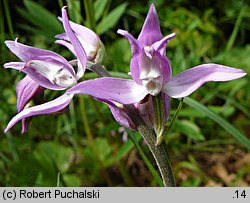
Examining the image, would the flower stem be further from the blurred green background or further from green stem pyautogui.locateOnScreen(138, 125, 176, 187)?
the blurred green background

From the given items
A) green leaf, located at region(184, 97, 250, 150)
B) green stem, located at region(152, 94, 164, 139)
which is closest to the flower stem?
green stem, located at region(152, 94, 164, 139)

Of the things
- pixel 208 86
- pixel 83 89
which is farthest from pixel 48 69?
pixel 208 86

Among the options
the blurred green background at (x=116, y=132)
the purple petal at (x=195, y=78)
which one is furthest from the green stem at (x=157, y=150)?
the blurred green background at (x=116, y=132)

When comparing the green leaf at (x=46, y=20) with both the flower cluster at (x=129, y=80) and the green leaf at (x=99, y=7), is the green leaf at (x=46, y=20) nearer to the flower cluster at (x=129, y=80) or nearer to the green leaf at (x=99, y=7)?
the green leaf at (x=99, y=7)

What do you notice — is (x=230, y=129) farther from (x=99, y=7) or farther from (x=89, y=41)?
(x=99, y=7)

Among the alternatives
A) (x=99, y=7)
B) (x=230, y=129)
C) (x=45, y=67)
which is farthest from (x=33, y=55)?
(x=99, y=7)

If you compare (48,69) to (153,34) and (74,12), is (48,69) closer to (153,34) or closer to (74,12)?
(153,34)
